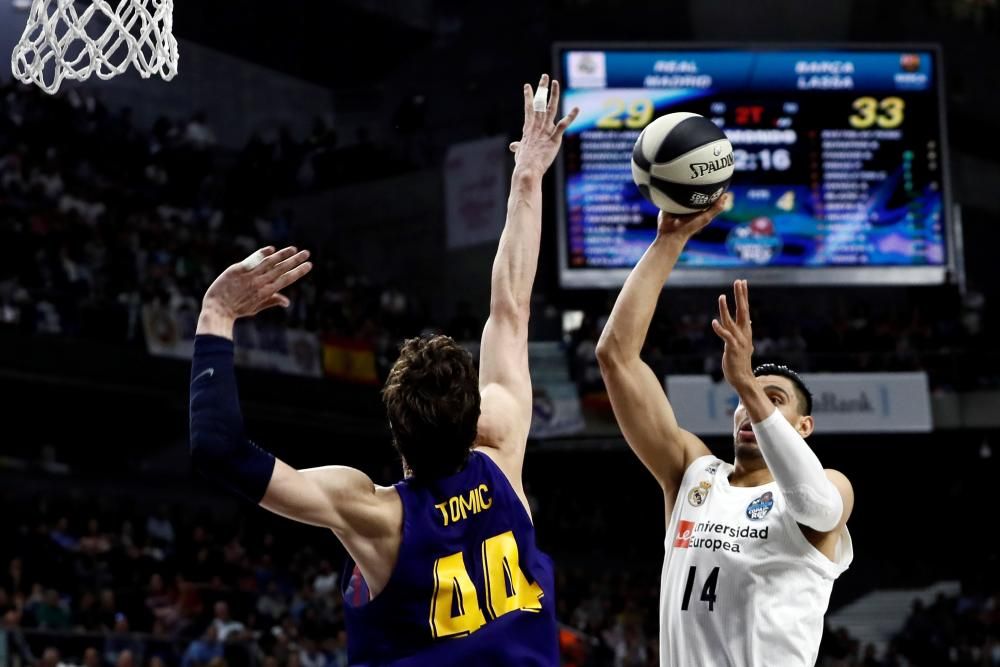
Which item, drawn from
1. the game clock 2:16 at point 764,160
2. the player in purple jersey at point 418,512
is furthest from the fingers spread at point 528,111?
the game clock 2:16 at point 764,160

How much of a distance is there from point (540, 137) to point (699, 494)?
128cm

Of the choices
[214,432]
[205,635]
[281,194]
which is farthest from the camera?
[281,194]

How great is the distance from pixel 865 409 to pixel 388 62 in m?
12.4

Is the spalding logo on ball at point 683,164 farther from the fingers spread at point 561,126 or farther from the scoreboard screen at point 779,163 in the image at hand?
the scoreboard screen at point 779,163

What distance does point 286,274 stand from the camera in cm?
312

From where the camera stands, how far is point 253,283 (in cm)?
312

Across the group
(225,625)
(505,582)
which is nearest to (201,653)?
(225,625)

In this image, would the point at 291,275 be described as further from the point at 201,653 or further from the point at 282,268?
the point at 201,653

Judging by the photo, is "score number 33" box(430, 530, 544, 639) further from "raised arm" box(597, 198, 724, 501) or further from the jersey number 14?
"raised arm" box(597, 198, 724, 501)

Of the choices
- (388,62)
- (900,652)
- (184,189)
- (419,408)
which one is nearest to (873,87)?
(900,652)

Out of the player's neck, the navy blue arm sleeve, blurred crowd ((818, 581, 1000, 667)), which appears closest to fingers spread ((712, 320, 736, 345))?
the player's neck

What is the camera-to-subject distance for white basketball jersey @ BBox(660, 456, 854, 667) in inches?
165

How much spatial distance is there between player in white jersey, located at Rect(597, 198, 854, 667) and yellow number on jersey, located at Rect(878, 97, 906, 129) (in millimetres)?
13537

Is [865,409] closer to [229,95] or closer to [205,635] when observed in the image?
[205,635]
